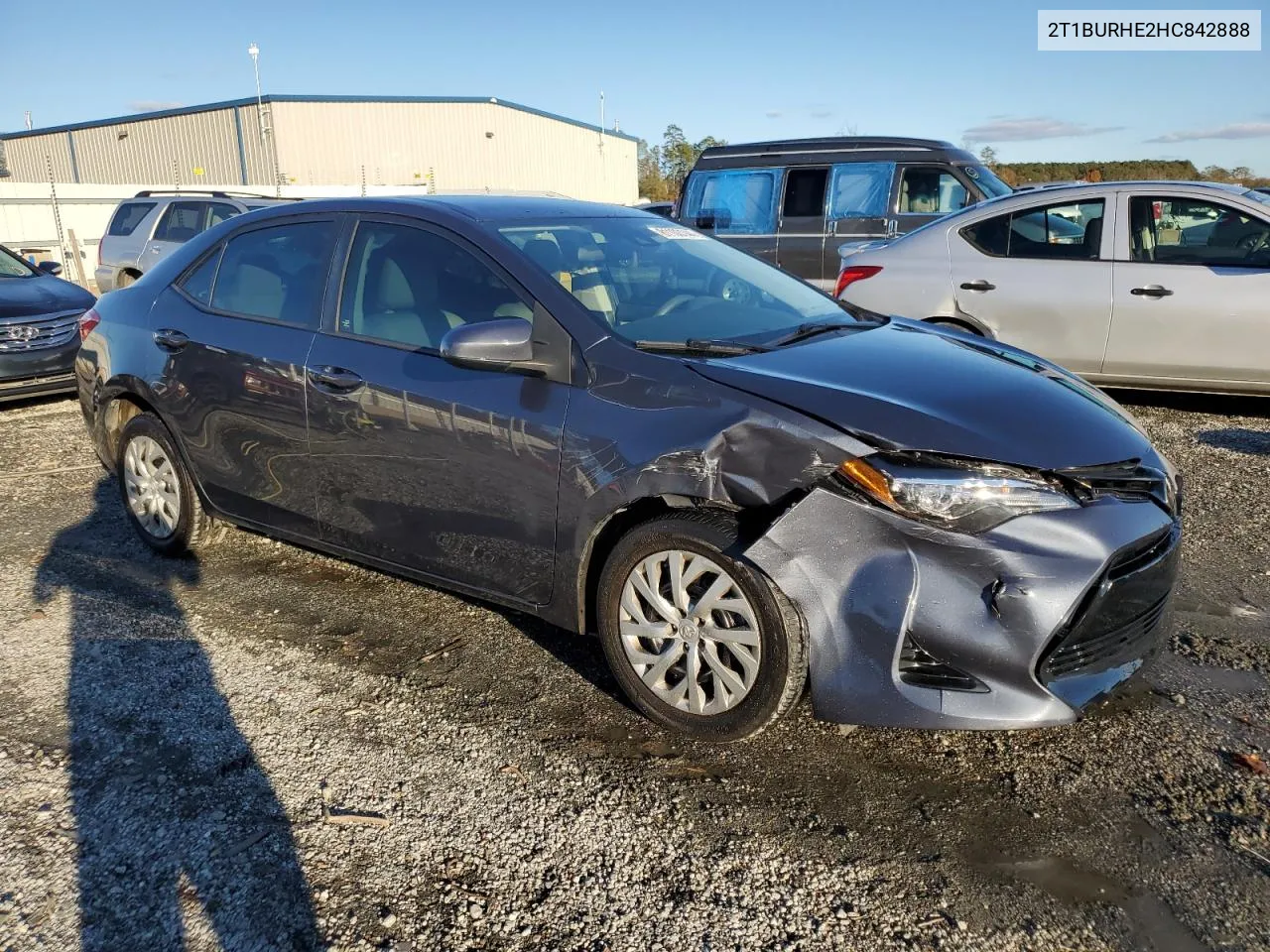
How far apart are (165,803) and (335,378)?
5.40 feet

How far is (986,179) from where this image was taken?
10.1 m

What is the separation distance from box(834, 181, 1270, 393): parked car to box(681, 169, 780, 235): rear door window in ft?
10.1

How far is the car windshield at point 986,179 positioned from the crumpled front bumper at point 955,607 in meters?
7.97

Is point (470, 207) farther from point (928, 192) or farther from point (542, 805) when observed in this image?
point (928, 192)

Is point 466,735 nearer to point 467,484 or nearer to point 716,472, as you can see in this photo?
point 467,484

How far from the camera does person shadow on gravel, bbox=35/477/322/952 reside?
2.42 m

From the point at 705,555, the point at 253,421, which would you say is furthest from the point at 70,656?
the point at 705,555

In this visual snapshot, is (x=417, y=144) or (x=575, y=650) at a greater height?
(x=417, y=144)

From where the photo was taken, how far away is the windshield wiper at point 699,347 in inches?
130

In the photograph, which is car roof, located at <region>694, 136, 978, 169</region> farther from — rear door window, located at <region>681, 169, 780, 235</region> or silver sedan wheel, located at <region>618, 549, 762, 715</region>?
silver sedan wheel, located at <region>618, 549, 762, 715</region>

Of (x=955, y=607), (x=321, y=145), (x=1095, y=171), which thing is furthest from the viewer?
(x=321, y=145)

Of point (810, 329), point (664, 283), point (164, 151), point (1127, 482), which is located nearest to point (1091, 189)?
point (810, 329)

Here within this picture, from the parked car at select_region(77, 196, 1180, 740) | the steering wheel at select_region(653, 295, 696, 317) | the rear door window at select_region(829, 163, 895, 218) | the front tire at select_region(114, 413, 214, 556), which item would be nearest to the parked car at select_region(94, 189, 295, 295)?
the rear door window at select_region(829, 163, 895, 218)

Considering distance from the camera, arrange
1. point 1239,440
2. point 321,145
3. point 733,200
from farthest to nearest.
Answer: point 321,145 → point 733,200 → point 1239,440
